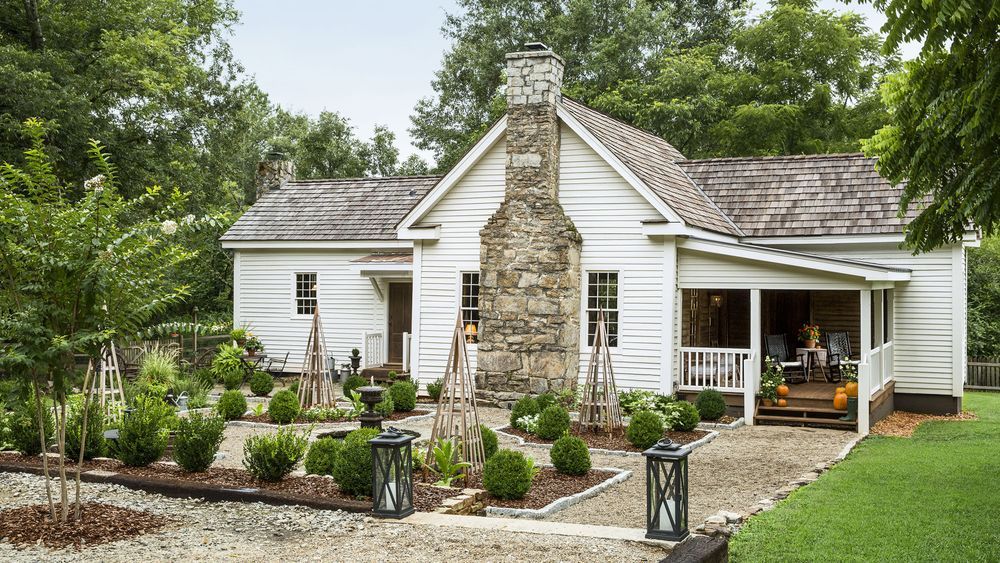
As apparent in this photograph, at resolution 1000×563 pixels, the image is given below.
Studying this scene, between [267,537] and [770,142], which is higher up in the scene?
[770,142]

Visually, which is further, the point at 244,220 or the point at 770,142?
the point at 770,142

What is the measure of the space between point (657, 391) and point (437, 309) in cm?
482

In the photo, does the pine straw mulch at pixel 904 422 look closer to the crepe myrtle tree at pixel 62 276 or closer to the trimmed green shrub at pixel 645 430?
the trimmed green shrub at pixel 645 430

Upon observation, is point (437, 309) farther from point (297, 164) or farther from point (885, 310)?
point (297, 164)

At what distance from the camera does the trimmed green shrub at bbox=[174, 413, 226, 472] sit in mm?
9742

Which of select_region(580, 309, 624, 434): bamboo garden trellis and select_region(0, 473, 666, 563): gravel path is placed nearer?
select_region(0, 473, 666, 563): gravel path

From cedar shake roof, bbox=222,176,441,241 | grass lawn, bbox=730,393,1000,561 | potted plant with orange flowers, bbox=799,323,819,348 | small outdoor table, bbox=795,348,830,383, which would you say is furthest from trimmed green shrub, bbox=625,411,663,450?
cedar shake roof, bbox=222,176,441,241

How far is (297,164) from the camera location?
40812 millimetres

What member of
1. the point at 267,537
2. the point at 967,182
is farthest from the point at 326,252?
the point at 967,182

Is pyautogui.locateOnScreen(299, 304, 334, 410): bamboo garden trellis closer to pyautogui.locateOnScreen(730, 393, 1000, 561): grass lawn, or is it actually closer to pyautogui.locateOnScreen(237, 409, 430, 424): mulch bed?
pyautogui.locateOnScreen(237, 409, 430, 424): mulch bed

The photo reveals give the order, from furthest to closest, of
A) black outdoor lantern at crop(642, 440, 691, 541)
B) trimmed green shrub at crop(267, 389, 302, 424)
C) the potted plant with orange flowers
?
the potted plant with orange flowers, trimmed green shrub at crop(267, 389, 302, 424), black outdoor lantern at crop(642, 440, 691, 541)

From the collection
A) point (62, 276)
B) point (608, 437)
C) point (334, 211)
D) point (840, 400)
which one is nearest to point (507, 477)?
point (62, 276)

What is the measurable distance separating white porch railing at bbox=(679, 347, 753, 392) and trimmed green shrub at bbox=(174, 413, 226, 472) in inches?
358

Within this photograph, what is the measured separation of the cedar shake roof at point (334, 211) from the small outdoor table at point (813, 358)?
30.9 ft
